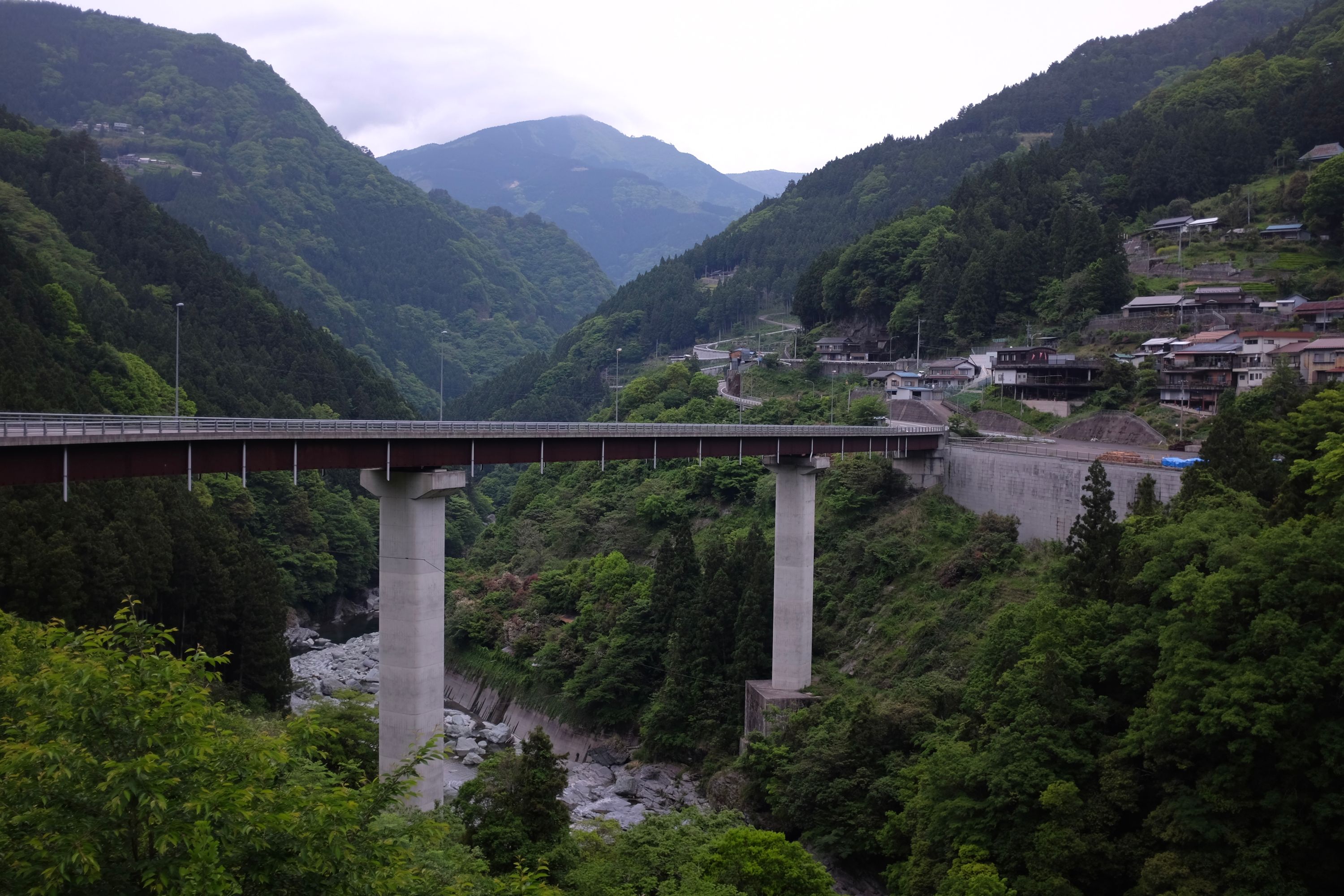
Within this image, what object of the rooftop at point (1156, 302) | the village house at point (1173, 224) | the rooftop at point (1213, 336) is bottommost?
the rooftop at point (1213, 336)

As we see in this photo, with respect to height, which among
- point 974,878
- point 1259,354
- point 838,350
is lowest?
point 974,878

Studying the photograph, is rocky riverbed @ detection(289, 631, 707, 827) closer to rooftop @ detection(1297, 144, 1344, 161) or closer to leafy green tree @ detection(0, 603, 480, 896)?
leafy green tree @ detection(0, 603, 480, 896)

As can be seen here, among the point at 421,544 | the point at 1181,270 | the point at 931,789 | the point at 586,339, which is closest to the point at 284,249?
the point at 586,339

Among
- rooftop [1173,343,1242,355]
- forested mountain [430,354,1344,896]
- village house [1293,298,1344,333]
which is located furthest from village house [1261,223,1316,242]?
forested mountain [430,354,1344,896]

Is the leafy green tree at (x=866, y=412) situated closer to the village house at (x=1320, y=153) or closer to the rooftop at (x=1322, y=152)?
the village house at (x=1320, y=153)

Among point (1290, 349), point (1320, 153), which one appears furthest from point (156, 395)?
point (1320, 153)

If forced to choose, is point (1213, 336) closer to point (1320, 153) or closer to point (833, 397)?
point (833, 397)

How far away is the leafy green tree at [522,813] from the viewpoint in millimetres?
26031

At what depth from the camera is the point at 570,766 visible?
48500 millimetres

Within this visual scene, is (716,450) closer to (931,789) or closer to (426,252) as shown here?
(931,789)

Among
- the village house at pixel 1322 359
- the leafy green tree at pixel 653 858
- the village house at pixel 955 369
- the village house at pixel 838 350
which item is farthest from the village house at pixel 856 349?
the leafy green tree at pixel 653 858

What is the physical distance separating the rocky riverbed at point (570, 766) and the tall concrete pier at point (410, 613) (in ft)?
12.7

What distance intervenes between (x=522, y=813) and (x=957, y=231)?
8052 centimetres

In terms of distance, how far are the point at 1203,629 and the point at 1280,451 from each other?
13801mm
